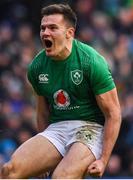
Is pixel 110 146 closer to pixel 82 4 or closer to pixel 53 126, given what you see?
pixel 53 126

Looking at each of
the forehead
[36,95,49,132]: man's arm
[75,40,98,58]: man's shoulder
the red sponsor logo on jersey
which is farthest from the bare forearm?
the forehead

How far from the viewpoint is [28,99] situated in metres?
11.5

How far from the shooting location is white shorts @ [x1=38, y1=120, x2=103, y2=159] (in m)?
7.07

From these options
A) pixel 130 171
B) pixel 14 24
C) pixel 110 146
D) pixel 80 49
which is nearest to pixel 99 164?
pixel 110 146

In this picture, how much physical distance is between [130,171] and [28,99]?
67.2 inches

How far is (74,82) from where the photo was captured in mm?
7059

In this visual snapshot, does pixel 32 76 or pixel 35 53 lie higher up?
pixel 32 76

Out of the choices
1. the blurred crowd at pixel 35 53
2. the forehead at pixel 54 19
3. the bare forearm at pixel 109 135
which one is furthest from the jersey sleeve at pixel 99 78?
the blurred crowd at pixel 35 53

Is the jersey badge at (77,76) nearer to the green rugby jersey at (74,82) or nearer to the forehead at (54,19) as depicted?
the green rugby jersey at (74,82)

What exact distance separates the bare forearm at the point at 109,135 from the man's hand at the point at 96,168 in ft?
0.25

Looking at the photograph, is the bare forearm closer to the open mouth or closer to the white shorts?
the white shorts

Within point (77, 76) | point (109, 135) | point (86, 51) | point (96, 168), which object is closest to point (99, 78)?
point (77, 76)

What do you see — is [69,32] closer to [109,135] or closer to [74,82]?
[74,82]

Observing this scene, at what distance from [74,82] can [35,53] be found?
501 centimetres
